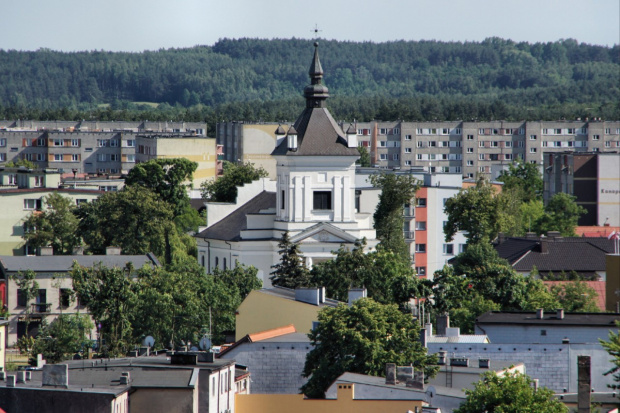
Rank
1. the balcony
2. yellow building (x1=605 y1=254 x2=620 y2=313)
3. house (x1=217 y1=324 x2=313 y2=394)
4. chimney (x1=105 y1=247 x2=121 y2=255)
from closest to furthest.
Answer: house (x1=217 y1=324 x2=313 y2=394)
yellow building (x1=605 y1=254 x2=620 y2=313)
the balcony
chimney (x1=105 y1=247 x2=121 y2=255)

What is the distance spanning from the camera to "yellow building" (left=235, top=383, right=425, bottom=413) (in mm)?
40250

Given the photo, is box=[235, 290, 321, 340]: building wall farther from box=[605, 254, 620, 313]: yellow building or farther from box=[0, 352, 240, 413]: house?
box=[605, 254, 620, 313]: yellow building

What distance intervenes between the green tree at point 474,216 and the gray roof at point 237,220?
46.6 feet

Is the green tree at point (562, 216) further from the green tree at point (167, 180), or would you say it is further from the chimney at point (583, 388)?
the chimney at point (583, 388)

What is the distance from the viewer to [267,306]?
60.3 meters

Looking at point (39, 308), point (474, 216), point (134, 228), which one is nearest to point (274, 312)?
point (39, 308)

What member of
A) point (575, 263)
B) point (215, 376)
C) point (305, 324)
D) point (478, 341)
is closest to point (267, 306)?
point (305, 324)

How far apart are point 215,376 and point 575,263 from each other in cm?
4767

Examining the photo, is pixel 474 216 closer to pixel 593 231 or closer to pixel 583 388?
pixel 593 231

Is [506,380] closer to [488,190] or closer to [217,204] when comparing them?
[217,204]

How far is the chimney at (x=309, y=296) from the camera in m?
61.0

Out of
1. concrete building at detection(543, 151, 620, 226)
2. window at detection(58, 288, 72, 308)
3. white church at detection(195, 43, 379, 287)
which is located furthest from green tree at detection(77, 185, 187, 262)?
concrete building at detection(543, 151, 620, 226)

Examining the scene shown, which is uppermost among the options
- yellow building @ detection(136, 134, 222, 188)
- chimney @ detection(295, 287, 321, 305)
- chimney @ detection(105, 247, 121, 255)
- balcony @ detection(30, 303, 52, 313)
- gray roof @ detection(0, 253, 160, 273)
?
yellow building @ detection(136, 134, 222, 188)

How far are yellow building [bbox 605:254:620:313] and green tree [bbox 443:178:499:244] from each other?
98.1 ft
